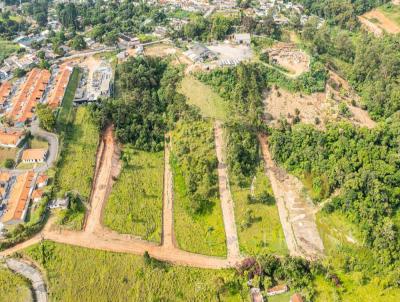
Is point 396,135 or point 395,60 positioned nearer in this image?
point 396,135

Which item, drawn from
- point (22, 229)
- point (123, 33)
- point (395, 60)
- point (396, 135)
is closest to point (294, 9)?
point (395, 60)

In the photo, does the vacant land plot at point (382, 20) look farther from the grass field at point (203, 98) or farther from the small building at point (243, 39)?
the grass field at point (203, 98)

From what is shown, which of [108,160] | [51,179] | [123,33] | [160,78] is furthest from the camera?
[123,33]

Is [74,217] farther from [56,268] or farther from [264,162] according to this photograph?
[264,162]

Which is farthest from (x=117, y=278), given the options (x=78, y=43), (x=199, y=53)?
(x=78, y=43)

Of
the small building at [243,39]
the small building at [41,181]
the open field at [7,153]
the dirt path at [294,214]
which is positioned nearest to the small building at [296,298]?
the dirt path at [294,214]

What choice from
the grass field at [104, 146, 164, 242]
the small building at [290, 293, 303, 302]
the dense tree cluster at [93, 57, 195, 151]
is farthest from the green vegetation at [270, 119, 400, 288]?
the grass field at [104, 146, 164, 242]

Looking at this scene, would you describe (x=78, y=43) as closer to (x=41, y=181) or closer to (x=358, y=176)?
(x=41, y=181)
